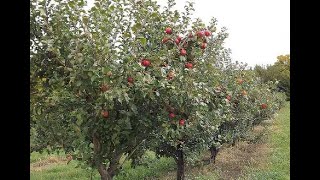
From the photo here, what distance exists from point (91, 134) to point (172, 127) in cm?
69

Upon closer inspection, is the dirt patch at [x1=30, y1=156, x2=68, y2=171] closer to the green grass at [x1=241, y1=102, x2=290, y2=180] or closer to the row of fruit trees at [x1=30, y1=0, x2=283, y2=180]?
the green grass at [x1=241, y1=102, x2=290, y2=180]

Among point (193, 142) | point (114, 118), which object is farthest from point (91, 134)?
point (193, 142)

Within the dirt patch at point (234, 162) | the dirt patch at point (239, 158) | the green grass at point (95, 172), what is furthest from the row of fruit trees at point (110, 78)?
the dirt patch at point (239, 158)

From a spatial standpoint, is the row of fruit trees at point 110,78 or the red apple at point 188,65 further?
the red apple at point 188,65

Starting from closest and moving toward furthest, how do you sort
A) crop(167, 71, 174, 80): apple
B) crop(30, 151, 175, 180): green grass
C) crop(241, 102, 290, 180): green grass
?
crop(167, 71, 174, 80): apple < crop(241, 102, 290, 180): green grass < crop(30, 151, 175, 180): green grass

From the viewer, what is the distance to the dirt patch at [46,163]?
9.21m

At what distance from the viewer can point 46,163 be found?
9.82 m

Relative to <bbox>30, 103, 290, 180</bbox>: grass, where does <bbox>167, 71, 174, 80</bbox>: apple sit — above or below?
above

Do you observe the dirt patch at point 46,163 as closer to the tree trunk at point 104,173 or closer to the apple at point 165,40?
the tree trunk at point 104,173

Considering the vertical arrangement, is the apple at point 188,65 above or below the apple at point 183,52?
below

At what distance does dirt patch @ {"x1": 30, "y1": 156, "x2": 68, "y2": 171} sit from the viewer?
9.21 m

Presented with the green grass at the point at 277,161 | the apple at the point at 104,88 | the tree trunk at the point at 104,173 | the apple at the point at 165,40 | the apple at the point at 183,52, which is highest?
the apple at the point at 165,40

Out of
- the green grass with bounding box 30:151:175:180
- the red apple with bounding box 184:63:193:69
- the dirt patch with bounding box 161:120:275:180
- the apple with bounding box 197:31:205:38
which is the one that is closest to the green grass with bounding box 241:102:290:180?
the dirt patch with bounding box 161:120:275:180
